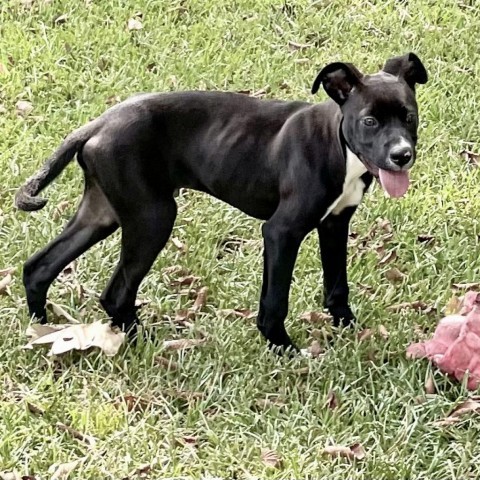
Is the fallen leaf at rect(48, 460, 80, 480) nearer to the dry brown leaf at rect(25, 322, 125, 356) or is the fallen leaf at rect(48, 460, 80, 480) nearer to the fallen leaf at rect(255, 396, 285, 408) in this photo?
the dry brown leaf at rect(25, 322, 125, 356)

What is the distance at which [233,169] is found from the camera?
4.44 metres

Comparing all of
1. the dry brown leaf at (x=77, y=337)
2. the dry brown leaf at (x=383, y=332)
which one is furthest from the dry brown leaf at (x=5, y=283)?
the dry brown leaf at (x=383, y=332)

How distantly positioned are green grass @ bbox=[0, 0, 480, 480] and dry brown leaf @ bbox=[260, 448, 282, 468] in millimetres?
31

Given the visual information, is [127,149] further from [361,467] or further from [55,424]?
[361,467]

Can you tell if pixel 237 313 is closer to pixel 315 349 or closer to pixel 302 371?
pixel 315 349

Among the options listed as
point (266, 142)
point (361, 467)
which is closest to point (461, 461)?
point (361, 467)

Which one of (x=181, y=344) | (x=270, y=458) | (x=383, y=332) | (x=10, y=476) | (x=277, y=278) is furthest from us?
(x=383, y=332)

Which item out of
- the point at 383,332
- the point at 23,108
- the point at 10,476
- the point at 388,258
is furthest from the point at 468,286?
the point at 23,108

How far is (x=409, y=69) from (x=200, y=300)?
151 centimetres

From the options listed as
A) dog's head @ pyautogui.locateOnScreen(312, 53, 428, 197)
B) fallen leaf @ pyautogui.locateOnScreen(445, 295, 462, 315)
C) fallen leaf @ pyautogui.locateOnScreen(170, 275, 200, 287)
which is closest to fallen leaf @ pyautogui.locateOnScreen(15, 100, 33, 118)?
fallen leaf @ pyautogui.locateOnScreen(170, 275, 200, 287)

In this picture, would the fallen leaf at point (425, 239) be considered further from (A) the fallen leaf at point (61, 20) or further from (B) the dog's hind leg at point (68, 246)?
(A) the fallen leaf at point (61, 20)

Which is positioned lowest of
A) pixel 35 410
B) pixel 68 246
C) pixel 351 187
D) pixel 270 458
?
pixel 270 458

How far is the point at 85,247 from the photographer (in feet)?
15.2

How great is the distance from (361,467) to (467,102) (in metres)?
3.83
